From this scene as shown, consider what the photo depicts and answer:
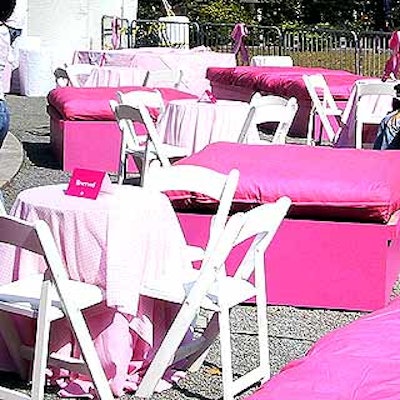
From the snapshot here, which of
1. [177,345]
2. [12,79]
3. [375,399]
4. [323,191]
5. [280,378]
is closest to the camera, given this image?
[375,399]

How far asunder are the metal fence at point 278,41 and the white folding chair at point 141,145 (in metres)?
10.7

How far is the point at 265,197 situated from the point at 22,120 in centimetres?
1062

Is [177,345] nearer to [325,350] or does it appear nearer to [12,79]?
[325,350]

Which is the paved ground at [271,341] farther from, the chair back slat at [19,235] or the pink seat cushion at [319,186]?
the chair back slat at [19,235]

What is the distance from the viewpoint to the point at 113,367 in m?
4.78

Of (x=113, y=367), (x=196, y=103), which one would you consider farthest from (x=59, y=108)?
(x=113, y=367)

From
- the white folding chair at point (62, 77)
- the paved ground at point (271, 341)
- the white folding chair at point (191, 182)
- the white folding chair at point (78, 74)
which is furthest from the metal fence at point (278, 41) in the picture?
the white folding chair at point (191, 182)

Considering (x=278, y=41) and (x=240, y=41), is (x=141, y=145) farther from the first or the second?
(x=278, y=41)

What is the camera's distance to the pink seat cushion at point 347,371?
244 centimetres

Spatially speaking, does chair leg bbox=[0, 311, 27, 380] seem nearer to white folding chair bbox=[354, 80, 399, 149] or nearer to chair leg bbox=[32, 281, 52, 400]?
chair leg bbox=[32, 281, 52, 400]

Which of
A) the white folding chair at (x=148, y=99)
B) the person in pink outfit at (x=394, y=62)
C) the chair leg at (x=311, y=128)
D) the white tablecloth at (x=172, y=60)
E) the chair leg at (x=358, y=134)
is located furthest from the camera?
the white tablecloth at (x=172, y=60)

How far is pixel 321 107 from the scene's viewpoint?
12.0 m

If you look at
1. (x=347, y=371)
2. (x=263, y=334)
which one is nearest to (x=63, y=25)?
(x=263, y=334)

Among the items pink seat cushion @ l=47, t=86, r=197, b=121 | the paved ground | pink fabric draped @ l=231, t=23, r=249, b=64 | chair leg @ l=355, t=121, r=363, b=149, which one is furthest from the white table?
pink fabric draped @ l=231, t=23, r=249, b=64
